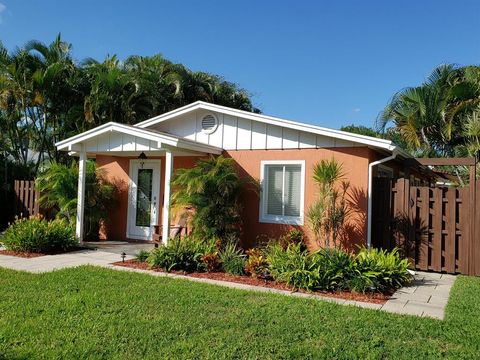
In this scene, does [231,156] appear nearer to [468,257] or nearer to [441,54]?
[468,257]

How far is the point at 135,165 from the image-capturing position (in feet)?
41.5

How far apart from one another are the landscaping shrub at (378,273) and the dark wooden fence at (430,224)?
1.44m

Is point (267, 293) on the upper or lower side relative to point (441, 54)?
lower

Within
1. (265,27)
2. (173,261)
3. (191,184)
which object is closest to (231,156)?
(191,184)

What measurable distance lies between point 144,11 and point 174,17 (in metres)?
1.21

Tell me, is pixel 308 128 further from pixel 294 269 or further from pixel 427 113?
pixel 427 113

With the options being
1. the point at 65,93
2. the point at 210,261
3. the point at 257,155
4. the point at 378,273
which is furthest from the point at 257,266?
the point at 65,93

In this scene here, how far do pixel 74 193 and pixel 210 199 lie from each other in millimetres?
4748

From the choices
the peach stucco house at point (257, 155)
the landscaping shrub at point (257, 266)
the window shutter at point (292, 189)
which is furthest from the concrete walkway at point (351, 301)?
the window shutter at point (292, 189)

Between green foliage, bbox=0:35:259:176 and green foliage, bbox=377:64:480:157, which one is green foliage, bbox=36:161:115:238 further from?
green foliage, bbox=377:64:480:157

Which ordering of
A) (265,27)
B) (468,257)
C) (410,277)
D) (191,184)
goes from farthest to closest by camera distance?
(265,27) → (191,184) → (468,257) → (410,277)

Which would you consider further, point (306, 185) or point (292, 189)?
point (292, 189)

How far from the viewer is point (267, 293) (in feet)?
21.7

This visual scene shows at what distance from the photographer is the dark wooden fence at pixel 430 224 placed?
857 cm
